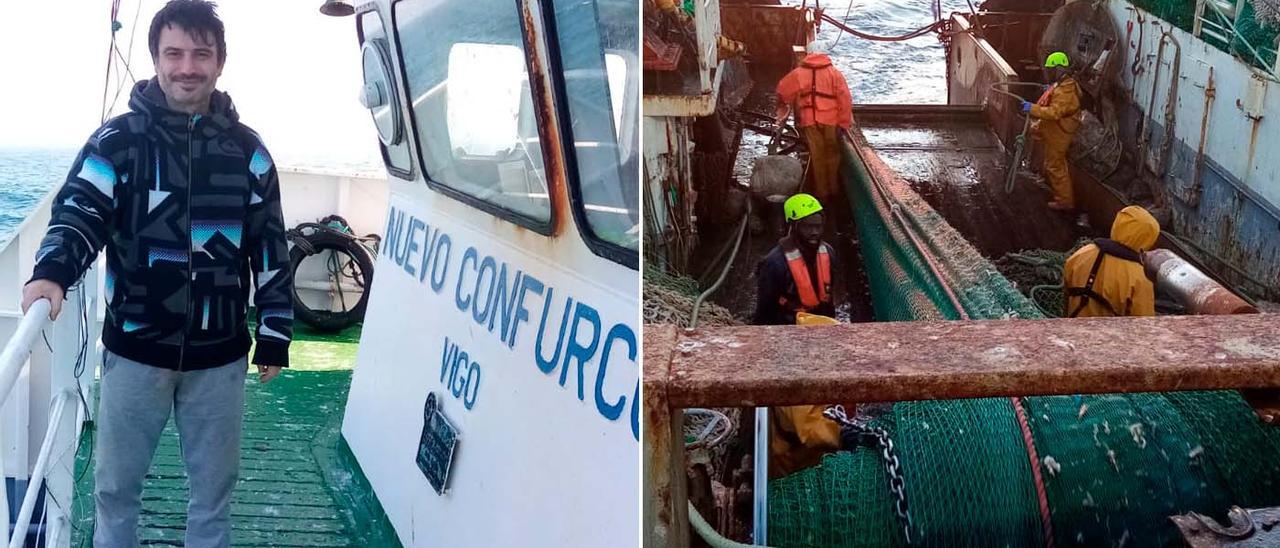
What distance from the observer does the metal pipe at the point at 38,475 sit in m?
2.19

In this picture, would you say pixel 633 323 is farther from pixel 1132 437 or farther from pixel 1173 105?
pixel 1173 105

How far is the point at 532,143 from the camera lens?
219cm

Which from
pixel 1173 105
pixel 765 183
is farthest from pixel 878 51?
pixel 765 183

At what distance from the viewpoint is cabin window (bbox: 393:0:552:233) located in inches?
86.7

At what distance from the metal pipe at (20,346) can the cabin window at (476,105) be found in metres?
0.98

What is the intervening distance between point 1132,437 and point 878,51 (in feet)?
61.1

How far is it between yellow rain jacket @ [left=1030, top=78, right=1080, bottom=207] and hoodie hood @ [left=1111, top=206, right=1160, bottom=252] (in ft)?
15.7

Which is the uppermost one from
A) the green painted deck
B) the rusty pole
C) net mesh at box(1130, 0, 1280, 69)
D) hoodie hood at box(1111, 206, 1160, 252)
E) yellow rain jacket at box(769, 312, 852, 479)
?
net mesh at box(1130, 0, 1280, 69)

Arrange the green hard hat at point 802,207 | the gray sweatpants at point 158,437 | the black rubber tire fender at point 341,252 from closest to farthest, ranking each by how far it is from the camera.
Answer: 1. the gray sweatpants at point 158,437
2. the green hard hat at point 802,207
3. the black rubber tire fender at point 341,252

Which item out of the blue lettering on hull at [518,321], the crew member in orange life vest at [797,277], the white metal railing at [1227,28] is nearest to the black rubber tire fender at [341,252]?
the crew member in orange life vest at [797,277]

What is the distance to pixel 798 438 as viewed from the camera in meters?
3.28

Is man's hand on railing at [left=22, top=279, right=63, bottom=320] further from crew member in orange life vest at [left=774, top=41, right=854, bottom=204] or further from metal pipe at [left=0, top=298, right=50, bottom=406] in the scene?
crew member in orange life vest at [left=774, top=41, right=854, bottom=204]

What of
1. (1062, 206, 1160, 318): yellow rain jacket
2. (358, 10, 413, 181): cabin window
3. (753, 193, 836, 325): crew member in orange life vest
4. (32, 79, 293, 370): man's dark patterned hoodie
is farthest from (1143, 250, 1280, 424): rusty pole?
(32, 79, 293, 370): man's dark patterned hoodie

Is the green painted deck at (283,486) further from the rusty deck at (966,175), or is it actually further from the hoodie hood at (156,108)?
the rusty deck at (966,175)
